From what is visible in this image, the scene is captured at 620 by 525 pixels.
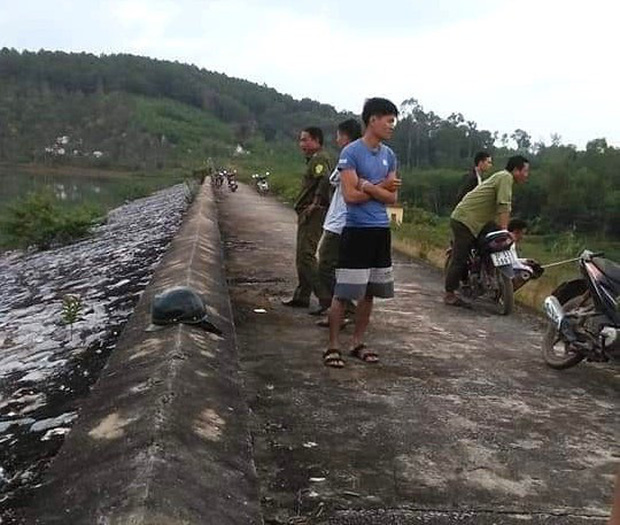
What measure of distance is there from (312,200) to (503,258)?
70.5 inches

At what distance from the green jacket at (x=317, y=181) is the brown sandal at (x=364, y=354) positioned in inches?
61.0

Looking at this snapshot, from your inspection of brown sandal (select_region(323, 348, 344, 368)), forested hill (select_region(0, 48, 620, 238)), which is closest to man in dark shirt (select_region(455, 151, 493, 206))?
brown sandal (select_region(323, 348, 344, 368))

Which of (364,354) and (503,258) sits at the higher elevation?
(503,258)

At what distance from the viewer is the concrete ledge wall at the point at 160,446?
1998 millimetres

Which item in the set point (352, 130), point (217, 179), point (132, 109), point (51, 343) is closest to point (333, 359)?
point (352, 130)

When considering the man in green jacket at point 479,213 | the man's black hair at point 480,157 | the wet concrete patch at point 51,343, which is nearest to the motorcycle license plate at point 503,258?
the man in green jacket at point 479,213

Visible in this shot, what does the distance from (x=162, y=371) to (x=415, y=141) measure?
9850cm

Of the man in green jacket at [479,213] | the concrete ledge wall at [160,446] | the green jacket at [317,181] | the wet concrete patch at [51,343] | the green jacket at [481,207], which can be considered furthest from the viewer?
the green jacket at [481,207]

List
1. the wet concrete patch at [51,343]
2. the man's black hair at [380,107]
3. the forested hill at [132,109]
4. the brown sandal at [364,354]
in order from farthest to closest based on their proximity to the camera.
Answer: the forested hill at [132,109], the brown sandal at [364,354], the man's black hair at [380,107], the wet concrete patch at [51,343]

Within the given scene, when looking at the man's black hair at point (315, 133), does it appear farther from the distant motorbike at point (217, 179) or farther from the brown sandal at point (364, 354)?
the distant motorbike at point (217, 179)

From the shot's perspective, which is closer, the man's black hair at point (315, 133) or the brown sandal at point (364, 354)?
the brown sandal at point (364, 354)

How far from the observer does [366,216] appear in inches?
174

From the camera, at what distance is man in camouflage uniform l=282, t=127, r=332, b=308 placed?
5.75 meters

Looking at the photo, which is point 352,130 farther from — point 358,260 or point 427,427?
point 427,427
